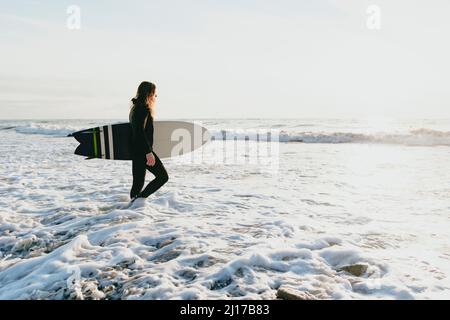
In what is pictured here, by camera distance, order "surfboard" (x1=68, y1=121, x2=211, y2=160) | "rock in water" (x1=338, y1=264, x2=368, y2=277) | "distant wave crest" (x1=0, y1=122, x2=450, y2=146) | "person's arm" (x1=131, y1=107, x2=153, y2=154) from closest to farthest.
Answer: "rock in water" (x1=338, y1=264, x2=368, y2=277) → "person's arm" (x1=131, y1=107, x2=153, y2=154) → "surfboard" (x1=68, y1=121, x2=211, y2=160) → "distant wave crest" (x1=0, y1=122, x2=450, y2=146)

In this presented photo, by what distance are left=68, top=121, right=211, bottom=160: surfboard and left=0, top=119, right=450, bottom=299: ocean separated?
2.51 ft

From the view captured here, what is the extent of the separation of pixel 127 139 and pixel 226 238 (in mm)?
3718

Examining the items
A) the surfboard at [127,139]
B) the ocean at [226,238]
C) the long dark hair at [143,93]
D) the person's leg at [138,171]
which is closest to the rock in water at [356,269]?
the ocean at [226,238]

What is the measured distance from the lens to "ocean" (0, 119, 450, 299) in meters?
3.27

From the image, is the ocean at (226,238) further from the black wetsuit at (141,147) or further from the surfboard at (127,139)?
the surfboard at (127,139)

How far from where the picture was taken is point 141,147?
5.76 m

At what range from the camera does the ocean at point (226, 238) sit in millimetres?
3273

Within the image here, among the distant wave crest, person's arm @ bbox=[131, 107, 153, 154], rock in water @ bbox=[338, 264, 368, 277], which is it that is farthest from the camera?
the distant wave crest

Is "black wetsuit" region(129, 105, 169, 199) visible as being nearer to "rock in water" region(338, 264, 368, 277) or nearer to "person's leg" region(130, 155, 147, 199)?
"person's leg" region(130, 155, 147, 199)

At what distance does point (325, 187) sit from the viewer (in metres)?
8.05

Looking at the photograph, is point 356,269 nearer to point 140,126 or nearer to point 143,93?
point 140,126

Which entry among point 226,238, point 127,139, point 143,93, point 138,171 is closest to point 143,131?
point 143,93

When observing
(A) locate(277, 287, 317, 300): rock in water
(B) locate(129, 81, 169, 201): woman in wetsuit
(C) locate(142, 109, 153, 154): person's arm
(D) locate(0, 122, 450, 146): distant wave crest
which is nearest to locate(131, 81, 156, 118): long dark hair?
(B) locate(129, 81, 169, 201): woman in wetsuit
